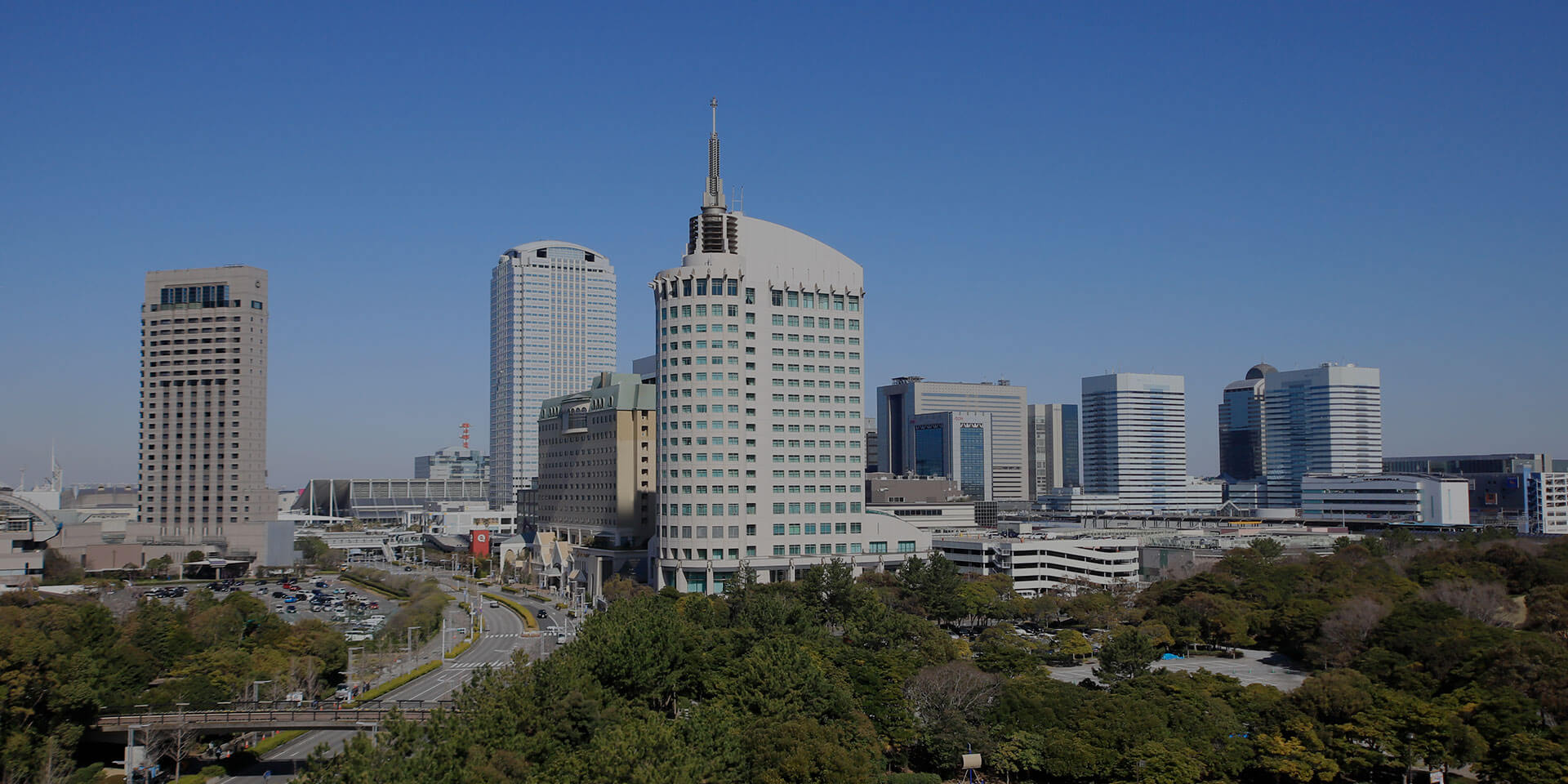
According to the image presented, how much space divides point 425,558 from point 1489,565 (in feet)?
482

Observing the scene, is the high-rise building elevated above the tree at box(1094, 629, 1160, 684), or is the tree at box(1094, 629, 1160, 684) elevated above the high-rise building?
the high-rise building

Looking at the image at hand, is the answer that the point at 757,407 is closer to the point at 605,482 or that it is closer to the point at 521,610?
the point at 521,610

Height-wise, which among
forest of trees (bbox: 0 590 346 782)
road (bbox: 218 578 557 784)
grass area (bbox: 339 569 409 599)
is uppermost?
forest of trees (bbox: 0 590 346 782)

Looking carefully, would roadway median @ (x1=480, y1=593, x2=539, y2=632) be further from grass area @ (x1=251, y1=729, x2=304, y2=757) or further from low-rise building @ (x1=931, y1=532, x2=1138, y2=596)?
low-rise building @ (x1=931, y1=532, x2=1138, y2=596)

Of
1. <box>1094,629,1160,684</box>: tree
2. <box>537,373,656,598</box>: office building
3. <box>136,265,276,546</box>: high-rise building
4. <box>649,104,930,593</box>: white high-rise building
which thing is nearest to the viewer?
<box>1094,629,1160,684</box>: tree

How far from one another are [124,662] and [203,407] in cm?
10697

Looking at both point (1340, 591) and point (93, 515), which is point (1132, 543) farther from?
point (93, 515)

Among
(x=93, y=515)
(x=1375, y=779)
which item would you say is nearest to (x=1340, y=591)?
(x=1375, y=779)

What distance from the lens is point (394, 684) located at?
73.4m

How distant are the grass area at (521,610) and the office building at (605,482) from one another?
8.63 meters

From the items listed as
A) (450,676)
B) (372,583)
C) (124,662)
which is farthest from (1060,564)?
(124,662)

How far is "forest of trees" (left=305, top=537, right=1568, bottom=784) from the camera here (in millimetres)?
44750

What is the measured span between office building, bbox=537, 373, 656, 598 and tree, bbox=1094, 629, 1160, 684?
7441 centimetres

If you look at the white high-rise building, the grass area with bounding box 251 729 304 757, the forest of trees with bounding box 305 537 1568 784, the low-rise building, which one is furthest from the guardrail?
the low-rise building
